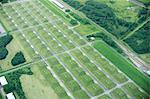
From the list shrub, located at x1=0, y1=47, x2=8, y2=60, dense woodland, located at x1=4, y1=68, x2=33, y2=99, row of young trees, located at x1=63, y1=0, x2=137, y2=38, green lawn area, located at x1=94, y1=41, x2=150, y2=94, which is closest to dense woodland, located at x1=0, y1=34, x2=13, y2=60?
shrub, located at x1=0, y1=47, x2=8, y2=60

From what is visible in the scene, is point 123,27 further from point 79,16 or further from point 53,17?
point 53,17

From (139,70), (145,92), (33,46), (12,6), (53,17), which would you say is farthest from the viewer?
Result: (12,6)

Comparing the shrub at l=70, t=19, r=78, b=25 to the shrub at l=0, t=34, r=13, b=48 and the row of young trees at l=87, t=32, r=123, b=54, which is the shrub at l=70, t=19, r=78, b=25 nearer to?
the row of young trees at l=87, t=32, r=123, b=54

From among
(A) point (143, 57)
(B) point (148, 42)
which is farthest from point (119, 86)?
(B) point (148, 42)

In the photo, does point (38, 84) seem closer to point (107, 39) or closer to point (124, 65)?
point (124, 65)

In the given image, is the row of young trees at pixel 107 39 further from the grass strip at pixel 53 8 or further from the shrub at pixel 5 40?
the shrub at pixel 5 40

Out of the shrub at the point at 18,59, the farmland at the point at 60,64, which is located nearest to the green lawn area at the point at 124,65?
the farmland at the point at 60,64

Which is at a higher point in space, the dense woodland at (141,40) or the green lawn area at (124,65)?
the dense woodland at (141,40)
